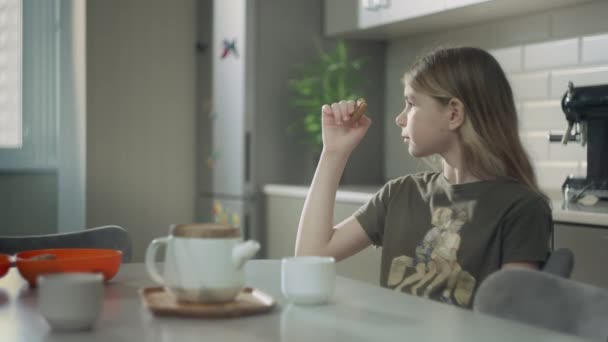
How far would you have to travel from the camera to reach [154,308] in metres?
0.88

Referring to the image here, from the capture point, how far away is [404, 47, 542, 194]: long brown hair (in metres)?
1.56

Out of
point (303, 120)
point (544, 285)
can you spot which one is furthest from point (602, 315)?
point (303, 120)

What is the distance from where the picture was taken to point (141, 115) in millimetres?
3520

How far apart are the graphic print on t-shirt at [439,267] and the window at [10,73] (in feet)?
7.79

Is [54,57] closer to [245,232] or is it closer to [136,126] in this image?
[136,126]

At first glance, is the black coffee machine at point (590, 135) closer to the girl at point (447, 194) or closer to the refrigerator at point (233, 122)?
the girl at point (447, 194)

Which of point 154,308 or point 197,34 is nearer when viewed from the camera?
point 154,308

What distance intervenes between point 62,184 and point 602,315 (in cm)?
280

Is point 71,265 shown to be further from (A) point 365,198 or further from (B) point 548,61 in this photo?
(B) point 548,61

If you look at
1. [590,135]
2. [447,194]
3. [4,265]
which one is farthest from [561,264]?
[590,135]


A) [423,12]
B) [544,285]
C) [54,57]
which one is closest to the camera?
[544,285]

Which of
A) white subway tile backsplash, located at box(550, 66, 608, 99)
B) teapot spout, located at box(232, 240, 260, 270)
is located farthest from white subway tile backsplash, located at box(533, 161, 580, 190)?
teapot spout, located at box(232, 240, 260, 270)

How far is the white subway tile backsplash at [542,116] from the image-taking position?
2602mm

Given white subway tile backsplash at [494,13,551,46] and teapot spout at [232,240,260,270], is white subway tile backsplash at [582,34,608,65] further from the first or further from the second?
teapot spout at [232,240,260,270]
